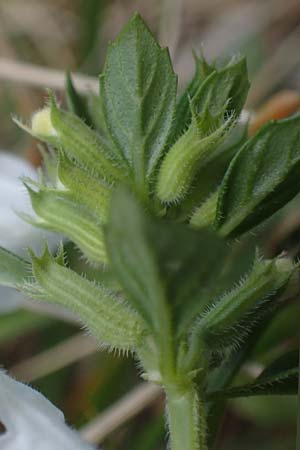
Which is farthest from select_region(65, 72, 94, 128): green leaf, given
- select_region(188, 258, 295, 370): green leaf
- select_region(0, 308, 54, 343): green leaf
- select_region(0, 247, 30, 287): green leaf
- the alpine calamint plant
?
select_region(0, 308, 54, 343): green leaf

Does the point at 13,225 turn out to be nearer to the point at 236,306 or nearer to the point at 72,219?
the point at 72,219

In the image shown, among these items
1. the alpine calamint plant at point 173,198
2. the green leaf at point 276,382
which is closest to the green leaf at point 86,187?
the alpine calamint plant at point 173,198

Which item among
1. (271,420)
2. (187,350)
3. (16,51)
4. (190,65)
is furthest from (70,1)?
(187,350)

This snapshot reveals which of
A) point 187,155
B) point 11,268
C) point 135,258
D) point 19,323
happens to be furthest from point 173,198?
point 19,323

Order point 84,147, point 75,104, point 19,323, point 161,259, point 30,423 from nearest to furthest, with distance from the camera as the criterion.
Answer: point 161,259 < point 30,423 < point 84,147 < point 75,104 < point 19,323

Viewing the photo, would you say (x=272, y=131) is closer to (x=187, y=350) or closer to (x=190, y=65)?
(x=187, y=350)
